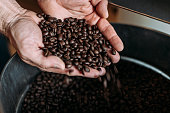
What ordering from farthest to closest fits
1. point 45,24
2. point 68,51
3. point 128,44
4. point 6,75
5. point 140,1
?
point 128,44 < point 45,24 < point 68,51 < point 6,75 < point 140,1

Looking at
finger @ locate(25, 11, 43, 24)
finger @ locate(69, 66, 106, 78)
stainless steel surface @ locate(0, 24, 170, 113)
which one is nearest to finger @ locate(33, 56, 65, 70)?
finger @ locate(69, 66, 106, 78)

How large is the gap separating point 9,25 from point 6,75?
42 cm

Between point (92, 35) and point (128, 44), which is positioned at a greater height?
point (92, 35)

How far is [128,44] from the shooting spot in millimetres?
1771

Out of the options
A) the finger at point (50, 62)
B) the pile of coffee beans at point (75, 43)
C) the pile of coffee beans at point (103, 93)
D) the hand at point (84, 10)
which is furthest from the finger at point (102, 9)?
the finger at point (50, 62)

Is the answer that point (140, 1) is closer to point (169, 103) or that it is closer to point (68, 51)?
point (68, 51)

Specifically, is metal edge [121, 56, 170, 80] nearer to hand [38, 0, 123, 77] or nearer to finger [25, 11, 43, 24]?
hand [38, 0, 123, 77]

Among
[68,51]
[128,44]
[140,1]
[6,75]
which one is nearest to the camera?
[140,1]

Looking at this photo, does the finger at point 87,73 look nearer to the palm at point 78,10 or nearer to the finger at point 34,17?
the palm at point 78,10

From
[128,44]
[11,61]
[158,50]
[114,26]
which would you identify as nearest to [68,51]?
[11,61]

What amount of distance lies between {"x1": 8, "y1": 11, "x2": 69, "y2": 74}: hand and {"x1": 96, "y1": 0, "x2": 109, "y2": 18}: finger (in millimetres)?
571

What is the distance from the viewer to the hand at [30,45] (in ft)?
4.04

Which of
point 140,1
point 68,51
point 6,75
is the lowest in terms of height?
point 6,75

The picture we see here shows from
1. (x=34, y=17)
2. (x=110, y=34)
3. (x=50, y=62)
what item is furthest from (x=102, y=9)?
(x=50, y=62)
